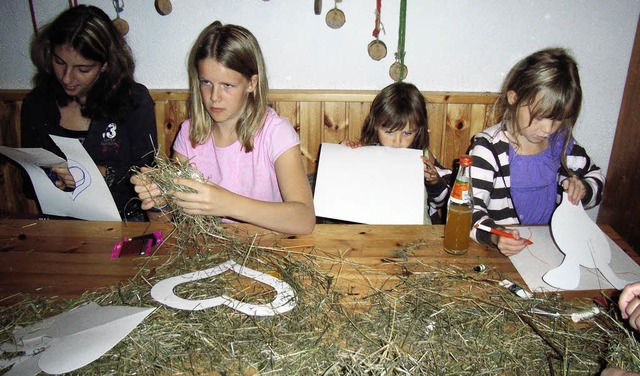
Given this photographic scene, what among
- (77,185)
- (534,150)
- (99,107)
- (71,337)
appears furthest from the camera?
(99,107)

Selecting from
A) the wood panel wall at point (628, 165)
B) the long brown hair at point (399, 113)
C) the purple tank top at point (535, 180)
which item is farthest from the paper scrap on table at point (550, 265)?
the wood panel wall at point (628, 165)

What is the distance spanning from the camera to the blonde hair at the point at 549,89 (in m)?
1.77

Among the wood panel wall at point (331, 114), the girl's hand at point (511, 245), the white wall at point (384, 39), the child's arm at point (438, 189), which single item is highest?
the white wall at point (384, 39)

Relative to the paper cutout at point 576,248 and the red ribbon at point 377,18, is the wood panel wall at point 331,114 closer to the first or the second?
the red ribbon at point 377,18

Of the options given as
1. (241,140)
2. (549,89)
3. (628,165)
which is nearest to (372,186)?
(241,140)

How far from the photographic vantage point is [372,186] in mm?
1808

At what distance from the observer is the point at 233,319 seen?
1016 millimetres

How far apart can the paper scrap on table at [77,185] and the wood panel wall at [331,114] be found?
3.24ft

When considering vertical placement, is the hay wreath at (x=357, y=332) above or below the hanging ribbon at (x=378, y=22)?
below

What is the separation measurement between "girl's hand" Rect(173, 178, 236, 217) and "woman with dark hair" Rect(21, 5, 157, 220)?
2.84ft

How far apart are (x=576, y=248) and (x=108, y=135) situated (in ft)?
7.01

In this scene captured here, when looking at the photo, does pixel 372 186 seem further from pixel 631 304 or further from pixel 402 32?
pixel 402 32

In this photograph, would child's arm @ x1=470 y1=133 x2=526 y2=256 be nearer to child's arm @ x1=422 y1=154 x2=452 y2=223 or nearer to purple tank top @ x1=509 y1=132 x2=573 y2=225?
purple tank top @ x1=509 y1=132 x2=573 y2=225

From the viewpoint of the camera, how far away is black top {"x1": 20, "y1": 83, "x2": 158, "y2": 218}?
7.11 ft
